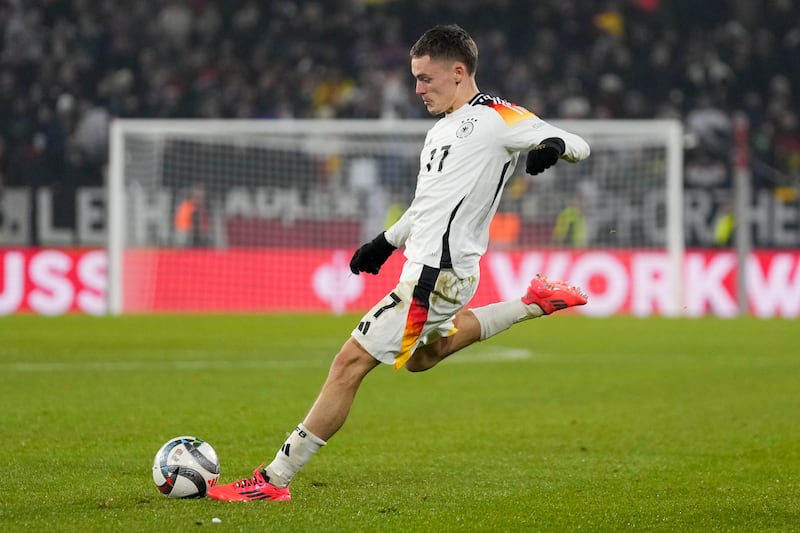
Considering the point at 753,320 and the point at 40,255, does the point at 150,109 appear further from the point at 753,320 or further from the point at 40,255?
the point at 753,320

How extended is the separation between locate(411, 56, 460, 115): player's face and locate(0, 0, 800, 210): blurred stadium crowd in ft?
60.2

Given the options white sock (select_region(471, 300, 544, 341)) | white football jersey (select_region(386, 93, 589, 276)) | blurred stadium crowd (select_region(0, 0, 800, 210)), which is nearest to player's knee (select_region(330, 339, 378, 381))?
white football jersey (select_region(386, 93, 589, 276))

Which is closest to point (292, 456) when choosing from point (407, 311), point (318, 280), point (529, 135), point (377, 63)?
point (407, 311)

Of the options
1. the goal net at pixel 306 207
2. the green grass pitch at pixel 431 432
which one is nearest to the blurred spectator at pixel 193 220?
the goal net at pixel 306 207

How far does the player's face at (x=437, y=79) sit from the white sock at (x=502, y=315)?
1142 mm

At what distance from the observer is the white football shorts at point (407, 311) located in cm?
583

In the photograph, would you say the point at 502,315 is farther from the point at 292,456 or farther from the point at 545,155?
the point at 292,456

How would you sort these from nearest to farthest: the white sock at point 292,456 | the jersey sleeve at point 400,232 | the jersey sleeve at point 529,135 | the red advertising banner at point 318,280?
1. the white sock at point 292,456
2. the jersey sleeve at point 529,135
3. the jersey sleeve at point 400,232
4. the red advertising banner at point 318,280

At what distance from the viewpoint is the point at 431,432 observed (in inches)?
334

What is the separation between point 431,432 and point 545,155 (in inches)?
123

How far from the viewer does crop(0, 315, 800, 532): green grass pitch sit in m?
5.52

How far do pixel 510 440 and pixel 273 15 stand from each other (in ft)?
67.4

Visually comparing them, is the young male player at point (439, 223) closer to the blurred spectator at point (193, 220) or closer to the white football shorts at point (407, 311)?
the white football shorts at point (407, 311)

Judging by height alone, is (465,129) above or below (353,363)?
above
